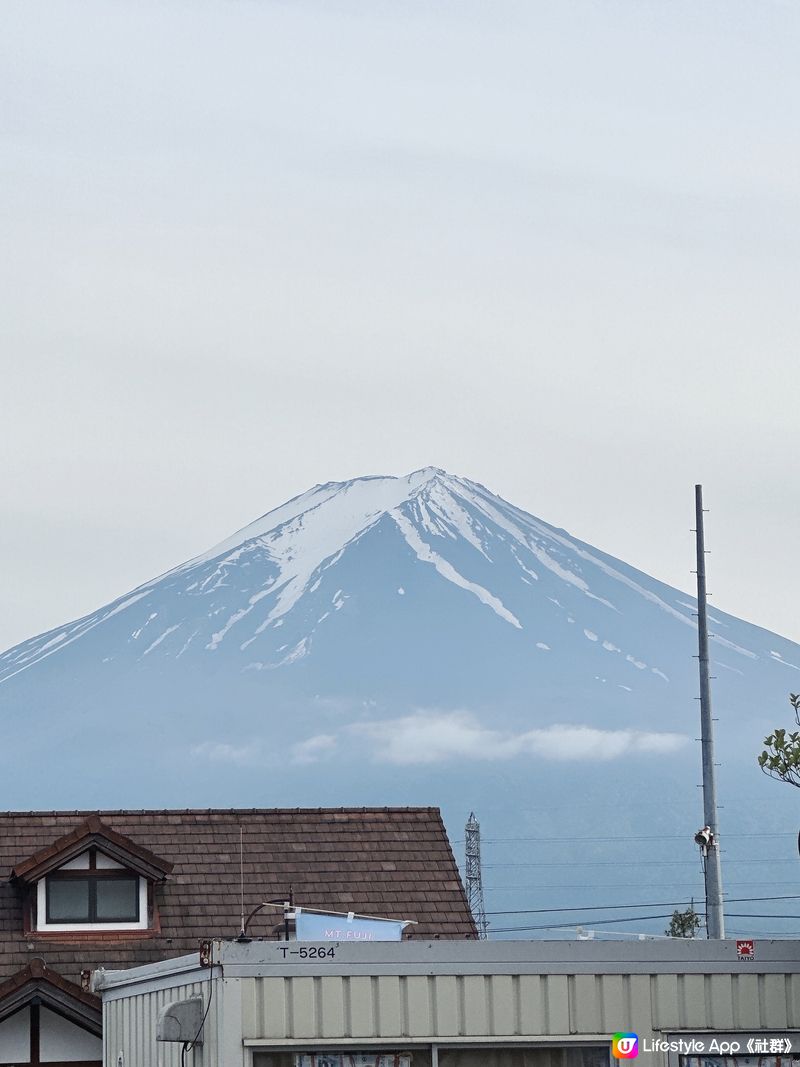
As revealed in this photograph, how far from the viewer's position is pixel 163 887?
30.5 m

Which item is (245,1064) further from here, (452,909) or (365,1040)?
(452,909)

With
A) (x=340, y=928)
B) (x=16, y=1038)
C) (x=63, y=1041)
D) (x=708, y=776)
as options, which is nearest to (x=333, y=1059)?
(x=340, y=928)

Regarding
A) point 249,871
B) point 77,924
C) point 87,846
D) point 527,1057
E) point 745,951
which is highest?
point 87,846

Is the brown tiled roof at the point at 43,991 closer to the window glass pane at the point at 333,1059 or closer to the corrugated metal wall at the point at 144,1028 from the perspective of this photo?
the corrugated metal wall at the point at 144,1028

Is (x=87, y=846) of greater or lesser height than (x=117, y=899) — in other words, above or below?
above

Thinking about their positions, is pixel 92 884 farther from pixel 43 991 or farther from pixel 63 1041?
pixel 43 991

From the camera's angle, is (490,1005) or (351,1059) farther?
(490,1005)

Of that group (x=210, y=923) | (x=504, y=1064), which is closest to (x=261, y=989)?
(x=504, y=1064)

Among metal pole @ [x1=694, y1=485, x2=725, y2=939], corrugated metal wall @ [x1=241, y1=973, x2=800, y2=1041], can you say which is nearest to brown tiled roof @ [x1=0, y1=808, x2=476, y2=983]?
metal pole @ [x1=694, y1=485, x2=725, y2=939]

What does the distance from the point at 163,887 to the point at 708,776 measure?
40.0 ft

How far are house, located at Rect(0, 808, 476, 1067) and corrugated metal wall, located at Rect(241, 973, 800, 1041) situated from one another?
12329mm

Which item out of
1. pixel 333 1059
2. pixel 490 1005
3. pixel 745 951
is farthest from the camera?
pixel 745 951

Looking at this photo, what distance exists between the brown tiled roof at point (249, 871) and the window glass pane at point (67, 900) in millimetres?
313

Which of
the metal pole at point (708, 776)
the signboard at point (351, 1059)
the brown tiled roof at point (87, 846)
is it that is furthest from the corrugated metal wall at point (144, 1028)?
the metal pole at point (708, 776)
